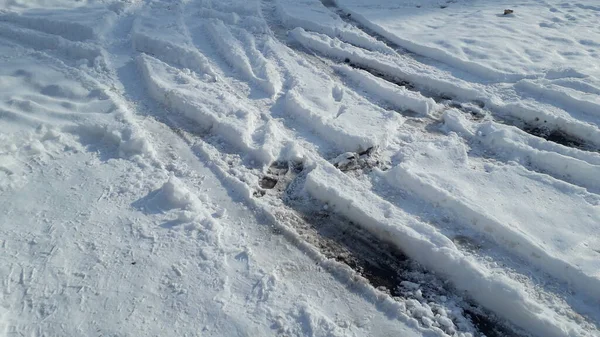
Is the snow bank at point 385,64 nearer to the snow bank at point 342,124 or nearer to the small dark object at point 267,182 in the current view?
the snow bank at point 342,124

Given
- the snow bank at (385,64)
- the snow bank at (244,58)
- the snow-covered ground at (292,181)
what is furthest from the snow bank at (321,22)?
the snow bank at (244,58)

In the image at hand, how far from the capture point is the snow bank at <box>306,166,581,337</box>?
2.94 metres

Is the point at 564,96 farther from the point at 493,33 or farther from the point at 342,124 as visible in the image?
the point at 342,124

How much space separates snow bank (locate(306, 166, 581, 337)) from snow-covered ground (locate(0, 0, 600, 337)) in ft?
0.04

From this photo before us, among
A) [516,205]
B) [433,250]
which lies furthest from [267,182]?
[516,205]

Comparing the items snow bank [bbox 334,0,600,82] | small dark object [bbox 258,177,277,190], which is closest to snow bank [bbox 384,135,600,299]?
small dark object [bbox 258,177,277,190]

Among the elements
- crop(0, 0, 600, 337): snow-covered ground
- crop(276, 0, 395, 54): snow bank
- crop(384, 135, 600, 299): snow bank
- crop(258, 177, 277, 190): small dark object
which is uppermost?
crop(384, 135, 600, 299): snow bank

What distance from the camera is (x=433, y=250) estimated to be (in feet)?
10.9

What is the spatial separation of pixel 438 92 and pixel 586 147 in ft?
5.30

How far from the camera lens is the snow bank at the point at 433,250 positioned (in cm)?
294

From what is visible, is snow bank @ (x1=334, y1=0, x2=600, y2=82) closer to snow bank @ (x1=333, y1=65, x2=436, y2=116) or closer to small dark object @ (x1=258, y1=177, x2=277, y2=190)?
snow bank @ (x1=333, y1=65, x2=436, y2=116)

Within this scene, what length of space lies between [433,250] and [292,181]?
52.5 inches

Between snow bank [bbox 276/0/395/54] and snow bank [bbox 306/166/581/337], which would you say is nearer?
snow bank [bbox 306/166/581/337]

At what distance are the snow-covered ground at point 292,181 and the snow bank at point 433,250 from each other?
1cm
